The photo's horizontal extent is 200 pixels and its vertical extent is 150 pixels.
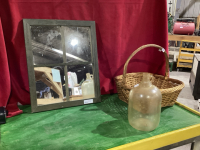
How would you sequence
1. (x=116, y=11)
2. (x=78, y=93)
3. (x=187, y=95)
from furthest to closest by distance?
1. (x=187, y=95)
2. (x=116, y=11)
3. (x=78, y=93)

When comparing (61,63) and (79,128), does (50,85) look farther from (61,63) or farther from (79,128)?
(79,128)

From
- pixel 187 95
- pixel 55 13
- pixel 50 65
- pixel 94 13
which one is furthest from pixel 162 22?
pixel 187 95

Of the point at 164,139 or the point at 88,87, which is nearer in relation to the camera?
the point at 164,139

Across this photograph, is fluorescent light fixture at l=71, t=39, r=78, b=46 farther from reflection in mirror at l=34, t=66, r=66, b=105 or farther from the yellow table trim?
the yellow table trim

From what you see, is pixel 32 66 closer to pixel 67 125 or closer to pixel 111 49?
pixel 67 125

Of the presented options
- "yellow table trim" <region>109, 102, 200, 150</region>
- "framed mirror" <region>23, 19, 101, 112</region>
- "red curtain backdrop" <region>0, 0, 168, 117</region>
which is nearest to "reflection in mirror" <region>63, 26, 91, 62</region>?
"framed mirror" <region>23, 19, 101, 112</region>

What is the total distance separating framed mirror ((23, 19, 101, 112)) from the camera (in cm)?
95

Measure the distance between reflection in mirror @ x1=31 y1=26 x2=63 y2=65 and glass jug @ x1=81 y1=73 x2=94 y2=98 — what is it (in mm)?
218

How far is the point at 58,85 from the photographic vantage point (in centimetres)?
101

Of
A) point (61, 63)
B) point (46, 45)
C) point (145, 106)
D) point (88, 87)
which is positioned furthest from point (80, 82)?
point (145, 106)

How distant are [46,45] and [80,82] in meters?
0.33

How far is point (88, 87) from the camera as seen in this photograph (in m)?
1.10

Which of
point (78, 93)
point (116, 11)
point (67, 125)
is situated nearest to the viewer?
point (67, 125)

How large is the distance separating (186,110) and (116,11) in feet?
2.76
